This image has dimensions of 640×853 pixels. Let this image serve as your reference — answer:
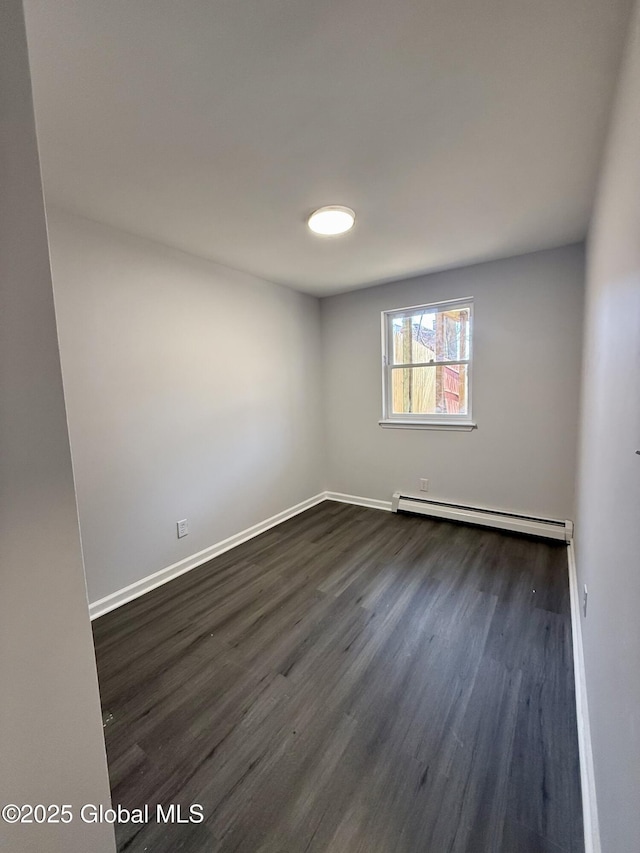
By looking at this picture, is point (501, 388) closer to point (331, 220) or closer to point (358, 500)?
point (358, 500)

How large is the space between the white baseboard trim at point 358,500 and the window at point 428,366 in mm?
915

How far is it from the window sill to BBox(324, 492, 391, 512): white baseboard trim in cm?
88

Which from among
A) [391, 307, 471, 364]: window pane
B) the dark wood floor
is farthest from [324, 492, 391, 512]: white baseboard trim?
[391, 307, 471, 364]: window pane

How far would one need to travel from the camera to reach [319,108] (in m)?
1.32

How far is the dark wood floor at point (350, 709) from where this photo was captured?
108cm

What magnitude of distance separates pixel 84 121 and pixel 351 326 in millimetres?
2859

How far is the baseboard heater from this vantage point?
289 cm

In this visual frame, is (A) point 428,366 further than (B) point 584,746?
Yes

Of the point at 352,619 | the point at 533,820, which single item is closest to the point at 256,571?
the point at 352,619

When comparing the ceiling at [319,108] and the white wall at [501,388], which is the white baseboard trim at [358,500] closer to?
the white wall at [501,388]

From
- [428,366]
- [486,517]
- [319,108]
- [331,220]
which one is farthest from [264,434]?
[319,108]

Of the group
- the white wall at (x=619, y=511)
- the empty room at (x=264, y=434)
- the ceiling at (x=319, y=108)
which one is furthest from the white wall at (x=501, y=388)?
the white wall at (x=619, y=511)

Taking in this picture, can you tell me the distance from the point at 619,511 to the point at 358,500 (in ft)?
10.3

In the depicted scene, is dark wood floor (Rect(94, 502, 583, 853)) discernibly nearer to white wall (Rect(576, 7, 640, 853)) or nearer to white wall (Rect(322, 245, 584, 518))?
white wall (Rect(576, 7, 640, 853))
